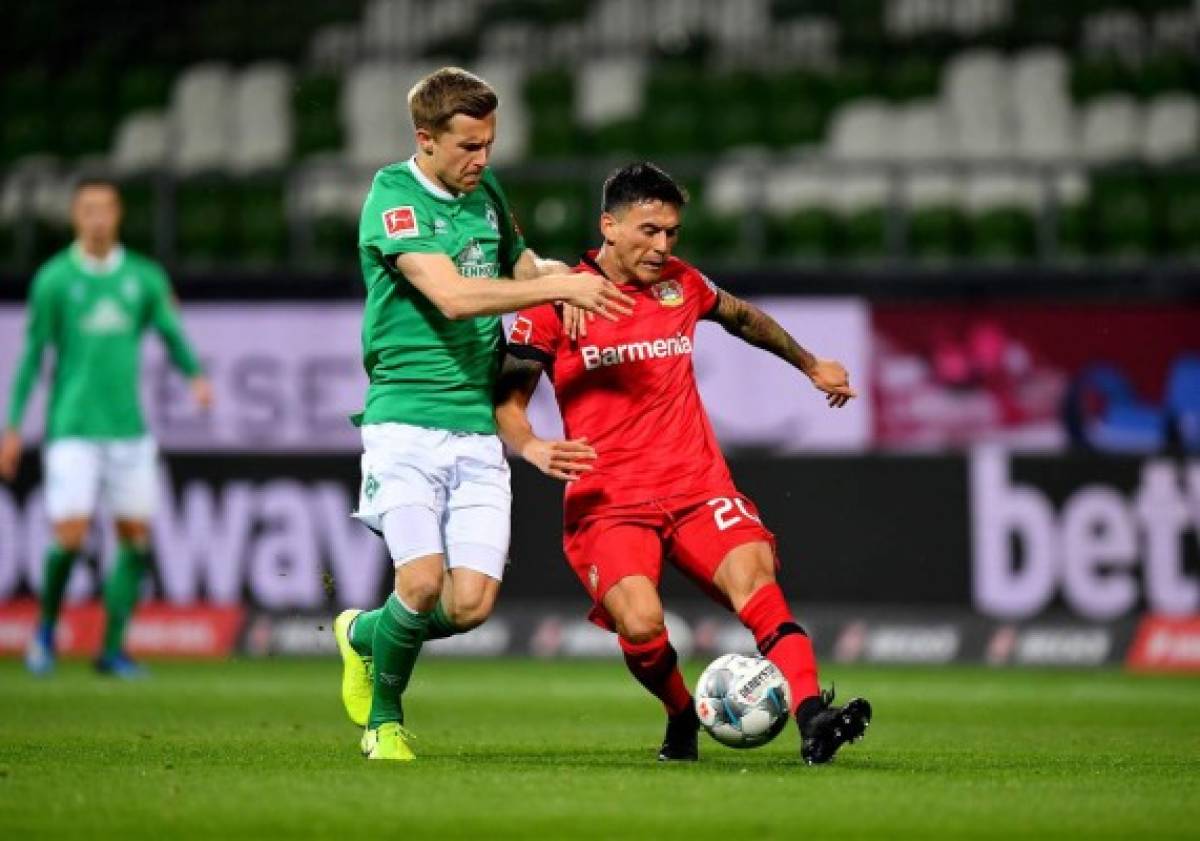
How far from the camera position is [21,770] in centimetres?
739

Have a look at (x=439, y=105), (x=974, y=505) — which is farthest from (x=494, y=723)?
(x=974, y=505)

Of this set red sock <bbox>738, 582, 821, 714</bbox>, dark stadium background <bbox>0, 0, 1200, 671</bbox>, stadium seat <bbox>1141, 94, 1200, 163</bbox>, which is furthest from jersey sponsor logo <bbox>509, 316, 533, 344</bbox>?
stadium seat <bbox>1141, 94, 1200, 163</bbox>

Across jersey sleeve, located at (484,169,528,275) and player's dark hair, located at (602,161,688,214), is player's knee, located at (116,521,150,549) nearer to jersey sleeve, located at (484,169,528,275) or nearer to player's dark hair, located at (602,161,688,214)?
jersey sleeve, located at (484,169,528,275)

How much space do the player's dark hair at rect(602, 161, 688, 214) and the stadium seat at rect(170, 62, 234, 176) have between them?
39.7 feet

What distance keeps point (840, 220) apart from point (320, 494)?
4900 millimetres

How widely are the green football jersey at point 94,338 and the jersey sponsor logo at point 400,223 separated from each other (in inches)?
235

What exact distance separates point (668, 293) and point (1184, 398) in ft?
26.6

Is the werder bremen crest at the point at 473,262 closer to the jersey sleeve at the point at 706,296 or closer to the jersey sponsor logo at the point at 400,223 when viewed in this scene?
the jersey sponsor logo at the point at 400,223

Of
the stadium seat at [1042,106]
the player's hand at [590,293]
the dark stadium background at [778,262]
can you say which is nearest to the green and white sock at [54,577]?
the dark stadium background at [778,262]

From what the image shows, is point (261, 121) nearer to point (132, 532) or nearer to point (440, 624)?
point (132, 532)

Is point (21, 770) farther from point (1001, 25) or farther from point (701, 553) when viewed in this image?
point (1001, 25)

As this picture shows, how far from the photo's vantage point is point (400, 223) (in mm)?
7703

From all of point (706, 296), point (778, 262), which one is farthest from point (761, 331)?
point (778, 262)

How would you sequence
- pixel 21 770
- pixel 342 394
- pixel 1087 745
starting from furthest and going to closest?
pixel 342 394, pixel 1087 745, pixel 21 770
